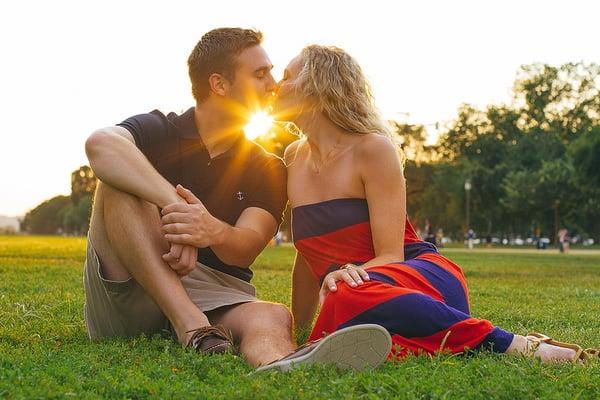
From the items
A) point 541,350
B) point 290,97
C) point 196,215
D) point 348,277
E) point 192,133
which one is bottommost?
point 541,350

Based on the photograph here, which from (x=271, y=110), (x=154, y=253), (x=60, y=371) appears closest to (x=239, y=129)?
(x=271, y=110)

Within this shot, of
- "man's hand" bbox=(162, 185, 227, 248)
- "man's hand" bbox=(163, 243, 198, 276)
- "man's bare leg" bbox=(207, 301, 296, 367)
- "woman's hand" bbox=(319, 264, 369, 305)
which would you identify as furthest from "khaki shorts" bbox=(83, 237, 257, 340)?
"woman's hand" bbox=(319, 264, 369, 305)

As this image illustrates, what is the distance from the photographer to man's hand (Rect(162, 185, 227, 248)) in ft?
13.4

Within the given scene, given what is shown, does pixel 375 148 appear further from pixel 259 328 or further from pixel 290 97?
pixel 259 328

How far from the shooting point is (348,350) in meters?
3.56

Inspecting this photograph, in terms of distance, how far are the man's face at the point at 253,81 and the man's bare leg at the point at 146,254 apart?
33.1 inches

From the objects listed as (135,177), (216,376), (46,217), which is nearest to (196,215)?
(135,177)

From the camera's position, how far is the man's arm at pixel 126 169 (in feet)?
13.6

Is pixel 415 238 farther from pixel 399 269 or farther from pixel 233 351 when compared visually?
pixel 233 351

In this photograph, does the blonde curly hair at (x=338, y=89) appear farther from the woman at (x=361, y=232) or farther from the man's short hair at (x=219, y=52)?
the man's short hair at (x=219, y=52)

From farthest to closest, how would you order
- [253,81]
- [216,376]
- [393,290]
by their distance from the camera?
[253,81] → [393,290] → [216,376]

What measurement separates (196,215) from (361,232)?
0.87 metres

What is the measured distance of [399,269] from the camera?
13.4ft

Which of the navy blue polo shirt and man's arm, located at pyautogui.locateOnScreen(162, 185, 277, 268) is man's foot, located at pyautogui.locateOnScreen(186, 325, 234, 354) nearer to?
man's arm, located at pyautogui.locateOnScreen(162, 185, 277, 268)
